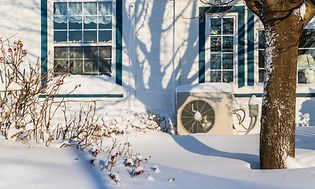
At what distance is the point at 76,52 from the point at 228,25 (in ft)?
11.8

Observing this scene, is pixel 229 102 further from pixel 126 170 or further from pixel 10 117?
pixel 126 170

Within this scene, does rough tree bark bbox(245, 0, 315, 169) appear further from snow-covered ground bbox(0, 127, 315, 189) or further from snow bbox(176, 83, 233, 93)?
snow bbox(176, 83, 233, 93)

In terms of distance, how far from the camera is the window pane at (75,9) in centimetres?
1285

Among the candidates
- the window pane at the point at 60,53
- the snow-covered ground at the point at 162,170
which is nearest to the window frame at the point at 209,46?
the window pane at the point at 60,53

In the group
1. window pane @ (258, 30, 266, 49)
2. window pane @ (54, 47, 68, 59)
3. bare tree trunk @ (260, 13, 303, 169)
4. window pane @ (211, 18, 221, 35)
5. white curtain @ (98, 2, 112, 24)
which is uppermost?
white curtain @ (98, 2, 112, 24)

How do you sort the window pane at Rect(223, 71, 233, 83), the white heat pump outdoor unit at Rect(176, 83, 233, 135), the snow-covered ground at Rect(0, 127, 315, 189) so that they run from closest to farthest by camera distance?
the snow-covered ground at Rect(0, 127, 315, 189)
the white heat pump outdoor unit at Rect(176, 83, 233, 135)
the window pane at Rect(223, 71, 233, 83)

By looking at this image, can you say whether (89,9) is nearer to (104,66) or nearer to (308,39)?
(104,66)

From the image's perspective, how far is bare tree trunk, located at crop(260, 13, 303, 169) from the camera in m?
6.07

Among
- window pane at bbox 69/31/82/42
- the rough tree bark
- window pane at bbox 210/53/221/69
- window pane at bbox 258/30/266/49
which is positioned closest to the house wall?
window pane at bbox 258/30/266/49

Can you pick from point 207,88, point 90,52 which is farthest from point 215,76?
point 90,52

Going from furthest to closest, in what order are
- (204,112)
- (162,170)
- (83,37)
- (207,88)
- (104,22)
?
(83,37) → (104,22) → (207,88) → (204,112) → (162,170)

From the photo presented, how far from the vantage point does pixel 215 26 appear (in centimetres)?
1256

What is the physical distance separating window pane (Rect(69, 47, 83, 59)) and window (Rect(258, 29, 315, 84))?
163 inches

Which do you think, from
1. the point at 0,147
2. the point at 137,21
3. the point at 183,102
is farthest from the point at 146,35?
the point at 0,147
